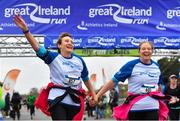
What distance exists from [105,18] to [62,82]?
27.1 ft

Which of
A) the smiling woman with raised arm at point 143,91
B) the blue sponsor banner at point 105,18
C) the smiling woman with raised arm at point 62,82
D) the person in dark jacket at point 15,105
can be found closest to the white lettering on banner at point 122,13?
the blue sponsor banner at point 105,18

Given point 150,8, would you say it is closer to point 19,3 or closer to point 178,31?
point 178,31

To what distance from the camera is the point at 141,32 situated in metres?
15.4

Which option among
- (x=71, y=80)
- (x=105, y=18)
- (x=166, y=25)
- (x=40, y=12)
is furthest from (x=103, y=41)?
Result: (x=71, y=80)

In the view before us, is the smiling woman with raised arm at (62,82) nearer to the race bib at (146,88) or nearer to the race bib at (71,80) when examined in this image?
the race bib at (71,80)

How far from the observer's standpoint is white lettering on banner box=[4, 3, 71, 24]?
49.5ft

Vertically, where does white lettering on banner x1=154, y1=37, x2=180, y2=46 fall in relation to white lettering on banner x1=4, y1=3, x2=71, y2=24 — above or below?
below

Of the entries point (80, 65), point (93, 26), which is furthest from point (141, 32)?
point (80, 65)

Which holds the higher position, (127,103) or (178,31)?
(178,31)

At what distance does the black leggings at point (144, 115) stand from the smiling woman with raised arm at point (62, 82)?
0.74 meters

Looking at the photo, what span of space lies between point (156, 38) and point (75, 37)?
246 cm

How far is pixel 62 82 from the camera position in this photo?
7324 mm

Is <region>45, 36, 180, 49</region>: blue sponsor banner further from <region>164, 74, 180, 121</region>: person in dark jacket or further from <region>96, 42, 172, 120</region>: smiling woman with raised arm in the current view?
<region>96, 42, 172, 120</region>: smiling woman with raised arm

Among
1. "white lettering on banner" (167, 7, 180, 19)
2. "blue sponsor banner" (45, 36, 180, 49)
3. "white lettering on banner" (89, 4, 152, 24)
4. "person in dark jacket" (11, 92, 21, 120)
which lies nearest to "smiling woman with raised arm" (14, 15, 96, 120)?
"white lettering on banner" (89, 4, 152, 24)
